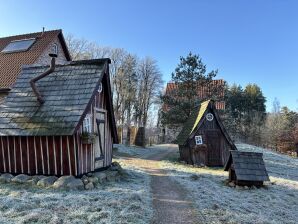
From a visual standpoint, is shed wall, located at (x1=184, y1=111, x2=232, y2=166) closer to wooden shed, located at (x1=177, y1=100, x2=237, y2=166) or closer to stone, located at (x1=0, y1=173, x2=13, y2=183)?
wooden shed, located at (x1=177, y1=100, x2=237, y2=166)

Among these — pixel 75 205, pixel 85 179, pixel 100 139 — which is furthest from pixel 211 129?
pixel 75 205

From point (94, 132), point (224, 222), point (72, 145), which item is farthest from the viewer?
point (94, 132)

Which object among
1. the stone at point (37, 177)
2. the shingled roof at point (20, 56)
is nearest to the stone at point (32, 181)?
the stone at point (37, 177)

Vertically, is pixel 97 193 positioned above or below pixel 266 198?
above

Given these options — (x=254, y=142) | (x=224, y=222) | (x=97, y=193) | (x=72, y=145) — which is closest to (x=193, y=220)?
(x=224, y=222)

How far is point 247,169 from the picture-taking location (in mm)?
14266

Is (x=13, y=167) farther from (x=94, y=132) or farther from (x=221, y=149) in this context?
(x=221, y=149)

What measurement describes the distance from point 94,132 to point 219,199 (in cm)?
579

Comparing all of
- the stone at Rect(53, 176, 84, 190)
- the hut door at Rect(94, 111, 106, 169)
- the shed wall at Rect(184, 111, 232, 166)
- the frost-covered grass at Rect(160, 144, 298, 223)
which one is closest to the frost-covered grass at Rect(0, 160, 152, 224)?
the stone at Rect(53, 176, 84, 190)

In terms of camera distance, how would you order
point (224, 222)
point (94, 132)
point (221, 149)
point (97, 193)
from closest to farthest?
point (224, 222)
point (97, 193)
point (94, 132)
point (221, 149)

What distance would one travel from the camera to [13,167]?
42.0 ft

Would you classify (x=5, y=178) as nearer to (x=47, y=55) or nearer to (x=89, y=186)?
(x=89, y=186)

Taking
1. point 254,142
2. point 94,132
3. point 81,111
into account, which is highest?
→ point 81,111

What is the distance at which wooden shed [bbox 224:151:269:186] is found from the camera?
14.0 meters
